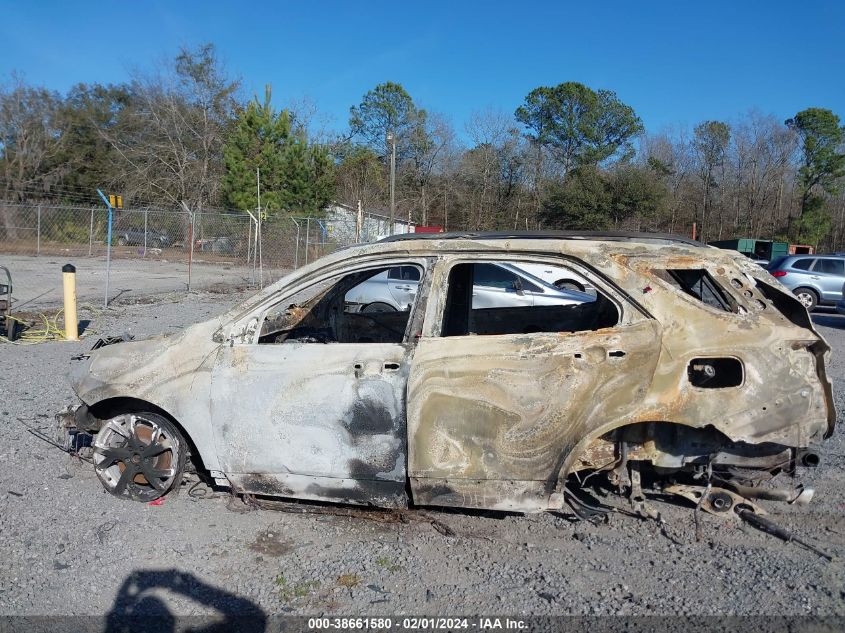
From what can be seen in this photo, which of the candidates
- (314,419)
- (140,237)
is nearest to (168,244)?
(140,237)

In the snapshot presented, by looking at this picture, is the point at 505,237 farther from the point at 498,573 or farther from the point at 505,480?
the point at 498,573

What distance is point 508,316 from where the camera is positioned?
18.4ft

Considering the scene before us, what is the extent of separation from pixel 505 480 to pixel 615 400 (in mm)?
747

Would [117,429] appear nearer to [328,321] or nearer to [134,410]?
[134,410]

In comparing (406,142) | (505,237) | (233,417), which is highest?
(406,142)

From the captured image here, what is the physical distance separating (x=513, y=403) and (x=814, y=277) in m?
17.7

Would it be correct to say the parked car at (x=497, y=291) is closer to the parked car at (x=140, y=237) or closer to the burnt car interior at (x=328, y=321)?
the burnt car interior at (x=328, y=321)

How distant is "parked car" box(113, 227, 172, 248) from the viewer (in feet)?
96.4

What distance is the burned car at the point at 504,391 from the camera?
11.2 feet

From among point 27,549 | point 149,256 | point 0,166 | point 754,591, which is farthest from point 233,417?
point 0,166

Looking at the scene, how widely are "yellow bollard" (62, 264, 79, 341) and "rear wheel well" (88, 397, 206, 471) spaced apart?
6.28 meters

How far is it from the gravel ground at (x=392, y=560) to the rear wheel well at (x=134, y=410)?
32 cm

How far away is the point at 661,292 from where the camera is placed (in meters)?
3.53

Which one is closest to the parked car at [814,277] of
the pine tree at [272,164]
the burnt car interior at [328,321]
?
the burnt car interior at [328,321]
